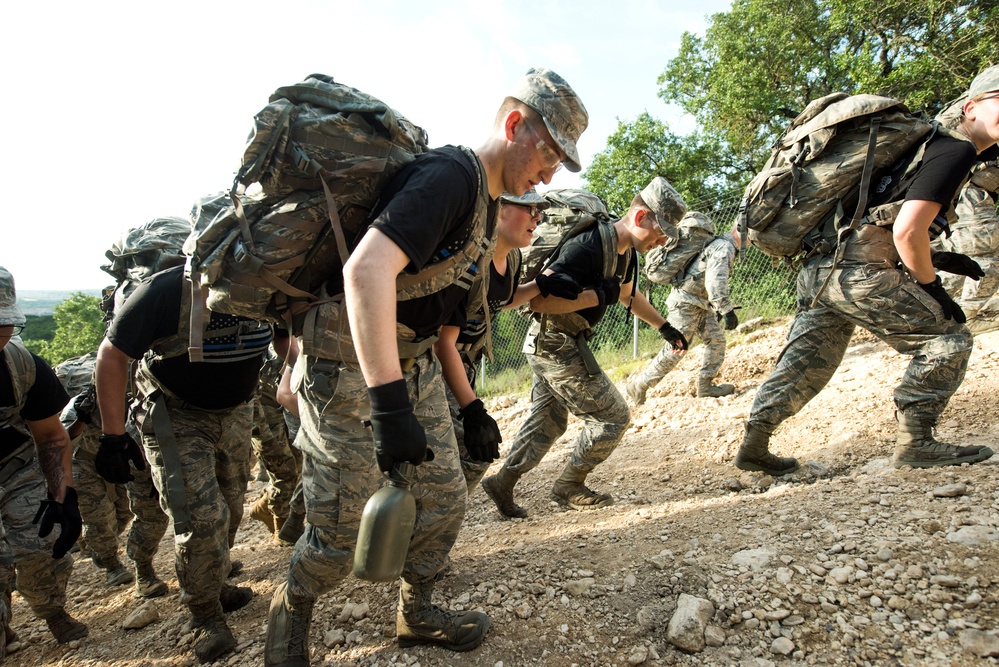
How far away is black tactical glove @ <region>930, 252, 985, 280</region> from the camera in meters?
3.06

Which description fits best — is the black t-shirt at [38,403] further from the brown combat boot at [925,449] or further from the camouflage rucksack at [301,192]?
the brown combat boot at [925,449]

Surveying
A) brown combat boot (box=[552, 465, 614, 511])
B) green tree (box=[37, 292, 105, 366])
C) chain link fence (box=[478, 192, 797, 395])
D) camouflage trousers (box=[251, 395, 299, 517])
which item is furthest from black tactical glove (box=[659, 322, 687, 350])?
green tree (box=[37, 292, 105, 366])

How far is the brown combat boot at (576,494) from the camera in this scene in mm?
3857

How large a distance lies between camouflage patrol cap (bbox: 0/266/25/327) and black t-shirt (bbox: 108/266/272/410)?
2.31 feet

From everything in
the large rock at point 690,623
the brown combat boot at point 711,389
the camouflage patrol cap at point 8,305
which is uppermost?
the camouflage patrol cap at point 8,305

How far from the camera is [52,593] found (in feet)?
10.1

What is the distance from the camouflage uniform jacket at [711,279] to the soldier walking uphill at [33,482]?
555cm

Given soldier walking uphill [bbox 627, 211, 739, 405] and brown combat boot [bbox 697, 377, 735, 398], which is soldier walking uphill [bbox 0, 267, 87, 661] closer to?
soldier walking uphill [bbox 627, 211, 739, 405]

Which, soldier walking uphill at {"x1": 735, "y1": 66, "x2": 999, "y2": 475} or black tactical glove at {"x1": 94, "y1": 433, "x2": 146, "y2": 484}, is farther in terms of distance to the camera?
soldier walking uphill at {"x1": 735, "y1": 66, "x2": 999, "y2": 475}

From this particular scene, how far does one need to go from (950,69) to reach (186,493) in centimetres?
1552

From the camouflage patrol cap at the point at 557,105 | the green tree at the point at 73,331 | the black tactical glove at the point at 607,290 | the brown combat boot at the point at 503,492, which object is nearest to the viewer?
the camouflage patrol cap at the point at 557,105

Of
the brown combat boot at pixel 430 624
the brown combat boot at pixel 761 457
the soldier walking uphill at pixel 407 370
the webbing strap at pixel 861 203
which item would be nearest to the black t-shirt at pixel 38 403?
the soldier walking uphill at pixel 407 370

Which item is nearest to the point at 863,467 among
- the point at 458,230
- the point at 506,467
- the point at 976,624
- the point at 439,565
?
the point at 976,624

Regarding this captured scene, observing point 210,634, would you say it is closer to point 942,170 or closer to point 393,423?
point 393,423
